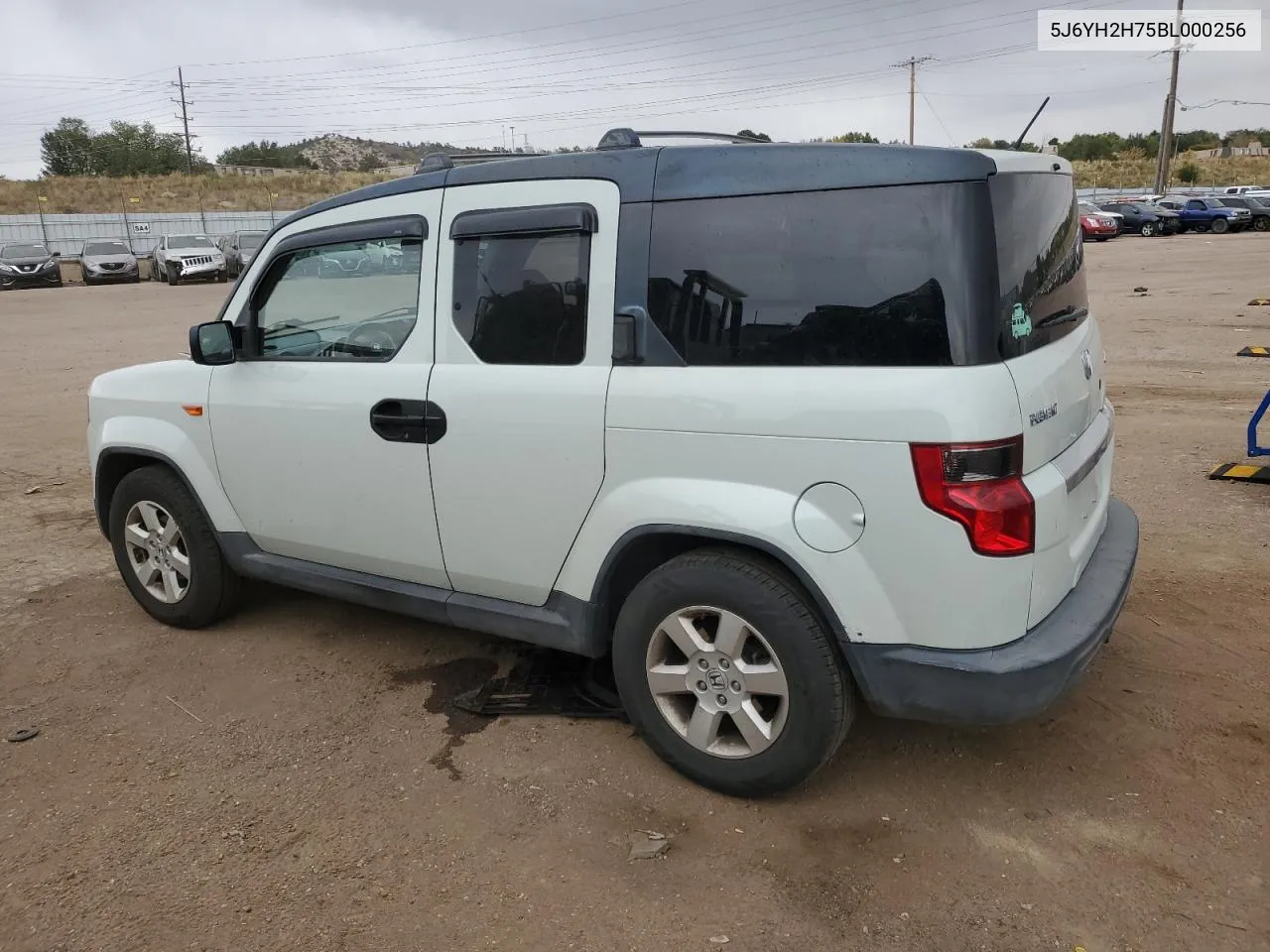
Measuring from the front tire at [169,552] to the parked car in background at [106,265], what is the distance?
2949cm

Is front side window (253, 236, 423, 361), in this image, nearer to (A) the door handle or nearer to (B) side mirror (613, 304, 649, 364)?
(A) the door handle

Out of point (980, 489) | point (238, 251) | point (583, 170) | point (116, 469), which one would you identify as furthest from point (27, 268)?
point (980, 489)

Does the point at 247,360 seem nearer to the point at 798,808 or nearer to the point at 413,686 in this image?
the point at 413,686

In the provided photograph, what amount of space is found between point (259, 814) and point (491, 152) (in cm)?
247

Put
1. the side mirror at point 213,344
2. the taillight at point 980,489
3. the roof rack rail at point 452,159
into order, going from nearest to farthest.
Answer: the taillight at point 980,489, the roof rack rail at point 452,159, the side mirror at point 213,344

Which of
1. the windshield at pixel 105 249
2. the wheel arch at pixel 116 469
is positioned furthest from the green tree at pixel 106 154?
the wheel arch at pixel 116 469

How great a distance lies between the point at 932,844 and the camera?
9.37ft

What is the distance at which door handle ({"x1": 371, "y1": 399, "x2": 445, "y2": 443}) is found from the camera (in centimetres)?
343

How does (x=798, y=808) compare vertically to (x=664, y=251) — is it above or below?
below

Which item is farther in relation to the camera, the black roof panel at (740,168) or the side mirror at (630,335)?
the side mirror at (630,335)

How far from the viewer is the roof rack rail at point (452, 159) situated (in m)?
3.53

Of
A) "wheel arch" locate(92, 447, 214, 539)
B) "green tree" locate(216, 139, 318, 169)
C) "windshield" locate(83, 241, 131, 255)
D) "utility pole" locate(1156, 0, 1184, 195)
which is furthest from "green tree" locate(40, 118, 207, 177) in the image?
"wheel arch" locate(92, 447, 214, 539)

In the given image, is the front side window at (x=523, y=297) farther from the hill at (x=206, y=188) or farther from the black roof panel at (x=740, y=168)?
the hill at (x=206, y=188)

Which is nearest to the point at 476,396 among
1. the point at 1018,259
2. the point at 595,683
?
the point at 595,683
